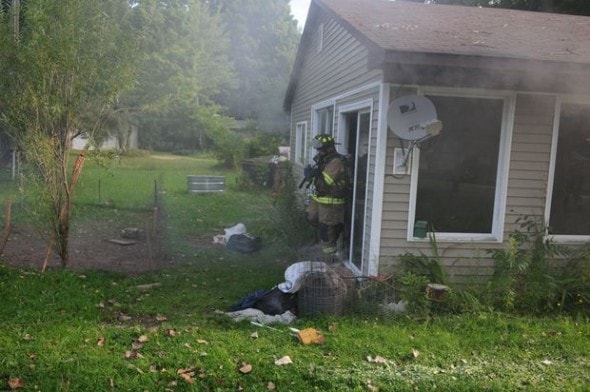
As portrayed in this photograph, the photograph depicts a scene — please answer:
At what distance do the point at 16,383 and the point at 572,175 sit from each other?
581cm

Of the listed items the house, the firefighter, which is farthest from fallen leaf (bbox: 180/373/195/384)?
the firefighter

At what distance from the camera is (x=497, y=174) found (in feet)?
19.4

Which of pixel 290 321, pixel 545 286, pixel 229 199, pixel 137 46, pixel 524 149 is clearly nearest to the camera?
pixel 290 321

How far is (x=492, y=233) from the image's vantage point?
5949mm

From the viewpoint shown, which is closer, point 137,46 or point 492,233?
point 492,233

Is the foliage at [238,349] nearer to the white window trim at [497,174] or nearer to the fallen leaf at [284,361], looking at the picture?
the fallen leaf at [284,361]

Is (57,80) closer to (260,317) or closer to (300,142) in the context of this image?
(260,317)

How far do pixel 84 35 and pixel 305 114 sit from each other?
20.8 ft

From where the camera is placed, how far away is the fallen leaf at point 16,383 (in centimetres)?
342

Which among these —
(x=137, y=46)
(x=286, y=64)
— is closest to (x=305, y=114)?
(x=137, y=46)

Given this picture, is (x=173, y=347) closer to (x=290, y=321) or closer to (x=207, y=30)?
(x=290, y=321)

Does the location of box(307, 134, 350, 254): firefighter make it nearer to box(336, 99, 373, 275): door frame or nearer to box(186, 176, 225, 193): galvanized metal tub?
box(336, 99, 373, 275): door frame

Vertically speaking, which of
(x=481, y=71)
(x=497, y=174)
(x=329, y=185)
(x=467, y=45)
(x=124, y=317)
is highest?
(x=467, y=45)

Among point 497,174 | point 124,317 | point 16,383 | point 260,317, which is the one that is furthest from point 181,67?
point 16,383
